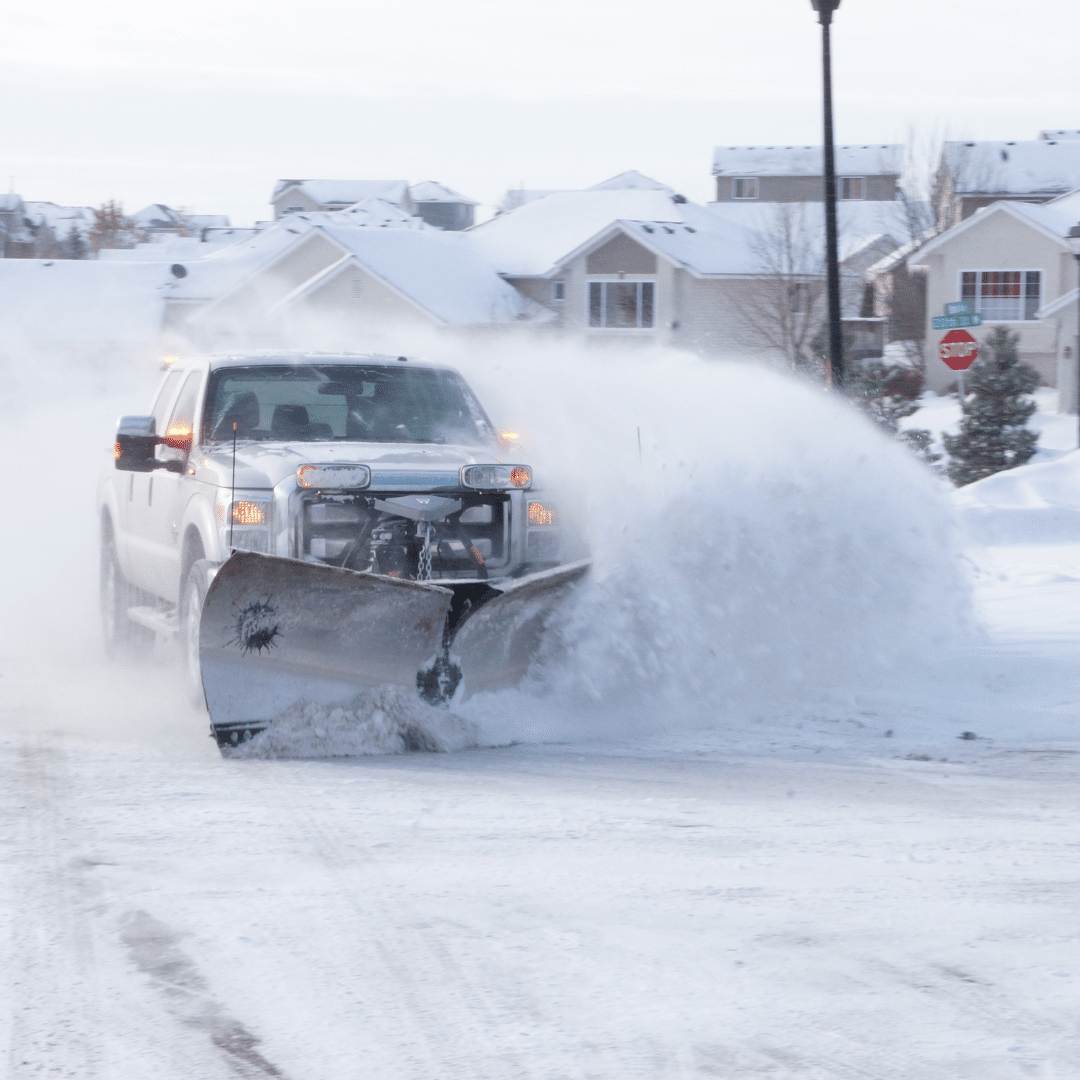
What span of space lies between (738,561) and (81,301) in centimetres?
4372

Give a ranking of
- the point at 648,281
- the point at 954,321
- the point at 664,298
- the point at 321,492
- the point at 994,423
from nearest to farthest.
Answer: the point at 321,492 < the point at 954,321 < the point at 994,423 < the point at 664,298 < the point at 648,281

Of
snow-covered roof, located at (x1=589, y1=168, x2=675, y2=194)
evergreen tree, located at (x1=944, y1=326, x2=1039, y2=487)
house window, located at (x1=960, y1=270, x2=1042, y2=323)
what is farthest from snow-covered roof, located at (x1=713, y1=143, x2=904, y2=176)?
evergreen tree, located at (x1=944, y1=326, x2=1039, y2=487)

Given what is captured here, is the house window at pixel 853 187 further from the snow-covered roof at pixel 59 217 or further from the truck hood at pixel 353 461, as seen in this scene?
the truck hood at pixel 353 461

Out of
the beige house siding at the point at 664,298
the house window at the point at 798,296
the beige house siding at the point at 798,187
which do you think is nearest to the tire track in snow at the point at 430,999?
the house window at the point at 798,296

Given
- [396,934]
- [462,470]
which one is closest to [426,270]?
[462,470]

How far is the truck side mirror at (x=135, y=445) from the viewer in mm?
7785

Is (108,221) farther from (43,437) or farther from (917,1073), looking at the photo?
(917,1073)

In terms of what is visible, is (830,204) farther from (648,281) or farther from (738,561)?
(648,281)

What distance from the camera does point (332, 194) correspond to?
307 feet

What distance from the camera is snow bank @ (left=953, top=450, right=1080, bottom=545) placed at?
1372cm

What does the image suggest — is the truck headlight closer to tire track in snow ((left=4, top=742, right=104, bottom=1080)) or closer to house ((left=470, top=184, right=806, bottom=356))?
tire track in snow ((left=4, top=742, right=104, bottom=1080))

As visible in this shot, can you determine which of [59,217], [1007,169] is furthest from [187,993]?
[59,217]

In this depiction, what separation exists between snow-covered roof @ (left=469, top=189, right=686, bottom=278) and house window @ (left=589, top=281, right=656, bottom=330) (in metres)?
1.47

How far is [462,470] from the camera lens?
22.7ft
